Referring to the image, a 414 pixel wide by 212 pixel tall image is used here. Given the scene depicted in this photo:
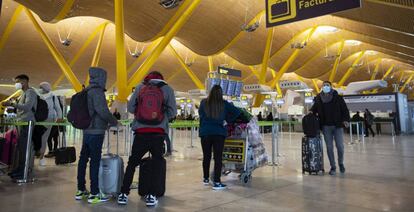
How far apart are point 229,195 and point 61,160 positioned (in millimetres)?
3575

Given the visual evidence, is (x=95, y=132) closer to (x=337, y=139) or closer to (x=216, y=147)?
(x=216, y=147)

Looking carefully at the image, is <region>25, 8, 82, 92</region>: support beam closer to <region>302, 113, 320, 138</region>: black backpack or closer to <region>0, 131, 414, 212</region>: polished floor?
<region>0, 131, 414, 212</region>: polished floor

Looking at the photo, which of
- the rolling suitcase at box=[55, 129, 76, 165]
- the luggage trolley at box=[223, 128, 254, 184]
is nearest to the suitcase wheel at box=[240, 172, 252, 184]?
the luggage trolley at box=[223, 128, 254, 184]

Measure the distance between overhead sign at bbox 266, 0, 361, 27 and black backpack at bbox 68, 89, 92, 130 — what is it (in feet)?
13.8

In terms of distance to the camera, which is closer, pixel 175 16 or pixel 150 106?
pixel 150 106

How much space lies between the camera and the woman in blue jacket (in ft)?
14.6

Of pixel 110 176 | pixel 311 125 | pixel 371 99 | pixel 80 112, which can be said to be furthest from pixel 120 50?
pixel 371 99

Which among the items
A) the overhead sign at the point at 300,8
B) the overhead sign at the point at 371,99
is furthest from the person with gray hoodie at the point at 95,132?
the overhead sign at the point at 371,99

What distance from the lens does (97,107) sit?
3676 millimetres

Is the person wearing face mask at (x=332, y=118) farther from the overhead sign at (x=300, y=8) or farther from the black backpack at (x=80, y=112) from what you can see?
the black backpack at (x=80, y=112)

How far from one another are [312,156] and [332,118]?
80 cm

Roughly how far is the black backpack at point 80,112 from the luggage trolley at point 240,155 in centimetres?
228

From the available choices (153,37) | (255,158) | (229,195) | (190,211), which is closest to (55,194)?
(190,211)

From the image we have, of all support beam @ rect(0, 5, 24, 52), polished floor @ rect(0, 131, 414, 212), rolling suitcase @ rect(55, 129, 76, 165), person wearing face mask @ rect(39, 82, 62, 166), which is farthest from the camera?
support beam @ rect(0, 5, 24, 52)
